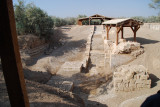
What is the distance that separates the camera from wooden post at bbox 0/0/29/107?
55.7 inches

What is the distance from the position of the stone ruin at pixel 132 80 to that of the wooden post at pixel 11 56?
605 centimetres

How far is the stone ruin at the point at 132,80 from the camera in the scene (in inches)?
268

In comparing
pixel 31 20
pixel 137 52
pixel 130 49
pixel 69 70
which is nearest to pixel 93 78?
pixel 69 70

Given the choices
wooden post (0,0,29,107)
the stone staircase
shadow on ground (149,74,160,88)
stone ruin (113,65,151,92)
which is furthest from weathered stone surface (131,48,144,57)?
wooden post (0,0,29,107)

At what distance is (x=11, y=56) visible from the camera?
4.94 feet

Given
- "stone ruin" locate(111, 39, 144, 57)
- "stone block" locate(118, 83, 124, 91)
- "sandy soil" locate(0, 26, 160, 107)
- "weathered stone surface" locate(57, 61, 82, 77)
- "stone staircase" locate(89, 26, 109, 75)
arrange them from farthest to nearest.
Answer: "stone staircase" locate(89, 26, 109, 75) → "weathered stone surface" locate(57, 61, 82, 77) → "stone ruin" locate(111, 39, 144, 57) → "stone block" locate(118, 83, 124, 91) → "sandy soil" locate(0, 26, 160, 107)

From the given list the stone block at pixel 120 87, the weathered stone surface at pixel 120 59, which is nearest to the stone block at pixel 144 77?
the stone block at pixel 120 87

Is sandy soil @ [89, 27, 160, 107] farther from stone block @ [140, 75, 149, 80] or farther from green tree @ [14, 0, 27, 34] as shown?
green tree @ [14, 0, 27, 34]

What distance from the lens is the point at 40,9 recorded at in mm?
16938

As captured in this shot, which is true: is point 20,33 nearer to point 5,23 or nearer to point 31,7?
point 31,7

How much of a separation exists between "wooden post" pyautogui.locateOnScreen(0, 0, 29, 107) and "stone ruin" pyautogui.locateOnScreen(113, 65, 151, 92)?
605 cm

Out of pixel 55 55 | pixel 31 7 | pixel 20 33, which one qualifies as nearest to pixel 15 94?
pixel 55 55

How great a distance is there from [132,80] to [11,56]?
6.57 meters

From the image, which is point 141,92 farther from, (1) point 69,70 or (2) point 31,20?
(2) point 31,20
